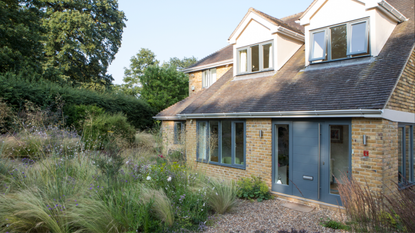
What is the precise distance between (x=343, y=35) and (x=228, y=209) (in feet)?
21.4

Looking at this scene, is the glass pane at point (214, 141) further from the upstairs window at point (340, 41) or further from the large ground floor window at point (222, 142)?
the upstairs window at point (340, 41)

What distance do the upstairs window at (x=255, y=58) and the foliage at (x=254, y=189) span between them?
181 inches

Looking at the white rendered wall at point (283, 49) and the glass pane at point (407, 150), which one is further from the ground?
the white rendered wall at point (283, 49)

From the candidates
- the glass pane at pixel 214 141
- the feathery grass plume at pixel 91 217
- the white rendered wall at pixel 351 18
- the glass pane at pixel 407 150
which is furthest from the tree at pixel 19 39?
the glass pane at pixel 407 150

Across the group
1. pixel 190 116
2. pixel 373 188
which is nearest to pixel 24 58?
pixel 190 116

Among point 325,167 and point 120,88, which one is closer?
point 325,167

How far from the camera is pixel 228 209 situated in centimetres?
579

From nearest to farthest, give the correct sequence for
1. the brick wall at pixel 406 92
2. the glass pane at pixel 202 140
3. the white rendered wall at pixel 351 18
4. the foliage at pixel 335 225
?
1. the foliage at pixel 335 225
2. the brick wall at pixel 406 92
3. the white rendered wall at pixel 351 18
4. the glass pane at pixel 202 140

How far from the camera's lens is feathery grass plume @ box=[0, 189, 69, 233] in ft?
13.5

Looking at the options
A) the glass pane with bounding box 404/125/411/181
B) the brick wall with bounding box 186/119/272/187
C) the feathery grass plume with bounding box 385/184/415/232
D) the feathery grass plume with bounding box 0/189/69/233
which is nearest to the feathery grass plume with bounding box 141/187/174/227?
the feathery grass plume with bounding box 0/189/69/233

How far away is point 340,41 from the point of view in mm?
8148

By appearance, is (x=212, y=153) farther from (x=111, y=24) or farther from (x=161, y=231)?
(x=111, y=24)

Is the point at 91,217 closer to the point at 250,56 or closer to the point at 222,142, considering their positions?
the point at 222,142

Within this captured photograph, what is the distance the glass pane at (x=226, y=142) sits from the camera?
344 inches
